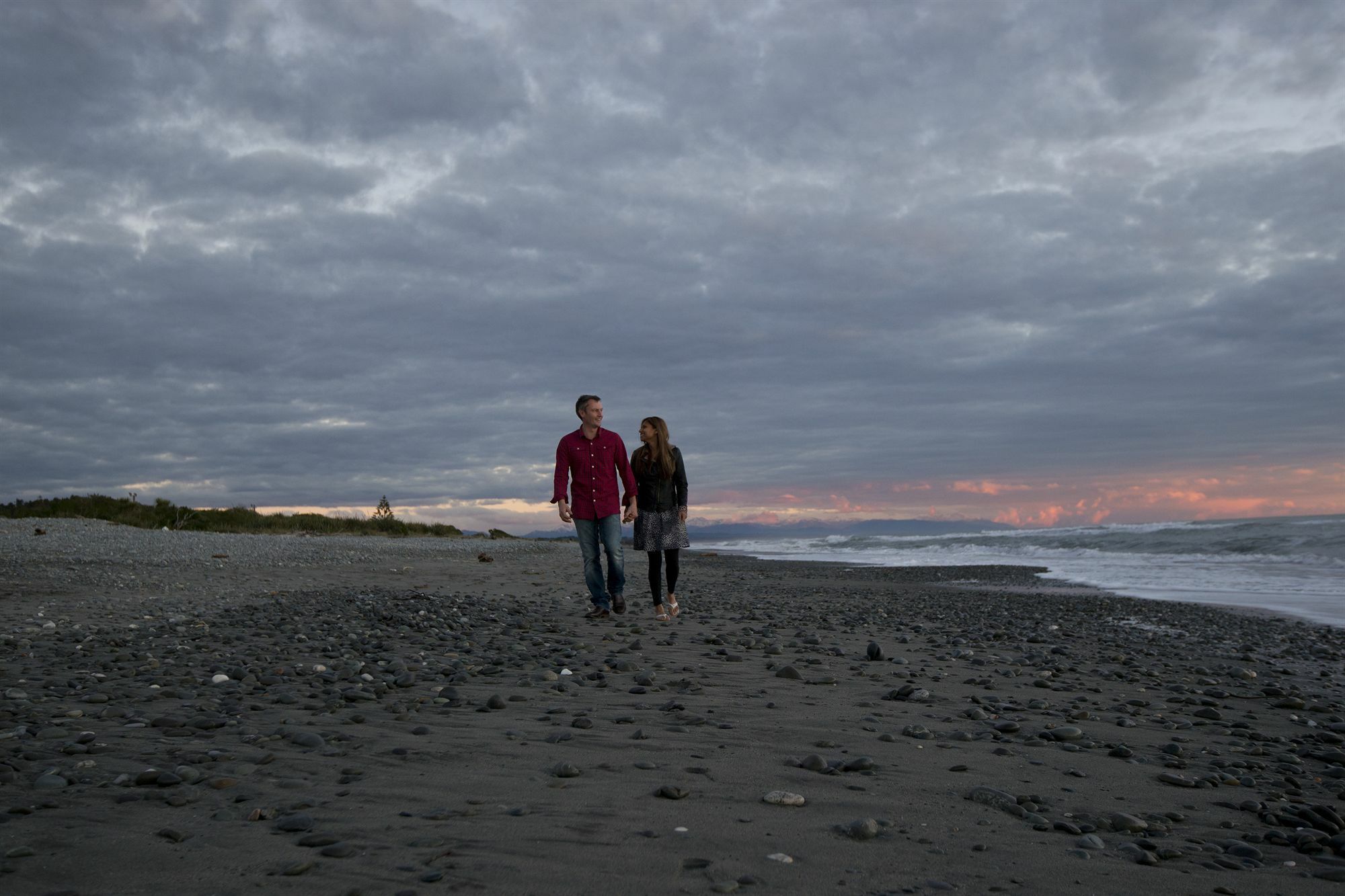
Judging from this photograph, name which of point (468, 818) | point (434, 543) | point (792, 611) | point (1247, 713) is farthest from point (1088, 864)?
point (434, 543)

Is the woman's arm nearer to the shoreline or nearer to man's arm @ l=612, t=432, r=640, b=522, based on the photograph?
man's arm @ l=612, t=432, r=640, b=522

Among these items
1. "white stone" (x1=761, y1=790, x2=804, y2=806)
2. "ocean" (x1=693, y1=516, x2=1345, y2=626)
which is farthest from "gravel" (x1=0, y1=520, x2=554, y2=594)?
"ocean" (x1=693, y1=516, x2=1345, y2=626)

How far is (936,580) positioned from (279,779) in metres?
19.7

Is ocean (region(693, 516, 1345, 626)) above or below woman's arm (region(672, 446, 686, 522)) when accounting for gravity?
below

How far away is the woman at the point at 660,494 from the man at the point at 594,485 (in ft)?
0.86

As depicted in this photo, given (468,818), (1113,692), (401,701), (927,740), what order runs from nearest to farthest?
(468,818), (927,740), (401,701), (1113,692)

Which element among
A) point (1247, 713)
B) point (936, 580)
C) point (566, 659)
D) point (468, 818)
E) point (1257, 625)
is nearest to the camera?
point (468, 818)

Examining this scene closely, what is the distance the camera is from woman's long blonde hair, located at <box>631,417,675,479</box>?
1018cm

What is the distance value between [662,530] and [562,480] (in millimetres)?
1401

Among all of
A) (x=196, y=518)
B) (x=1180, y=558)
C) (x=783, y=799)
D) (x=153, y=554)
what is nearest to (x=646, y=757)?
(x=783, y=799)

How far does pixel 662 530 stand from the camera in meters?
10.2

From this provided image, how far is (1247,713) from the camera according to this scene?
6.16 metres

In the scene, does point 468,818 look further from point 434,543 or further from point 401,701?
point 434,543

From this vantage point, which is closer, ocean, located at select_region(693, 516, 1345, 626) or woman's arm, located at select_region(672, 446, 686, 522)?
woman's arm, located at select_region(672, 446, 686, 522)
